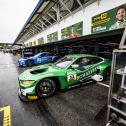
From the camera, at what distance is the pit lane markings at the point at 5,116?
320cm

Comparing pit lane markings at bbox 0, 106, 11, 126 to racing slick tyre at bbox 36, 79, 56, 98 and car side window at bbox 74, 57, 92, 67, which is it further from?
car side window at bbox 74, 57, 92, 67

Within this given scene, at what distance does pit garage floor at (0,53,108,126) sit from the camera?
316cm

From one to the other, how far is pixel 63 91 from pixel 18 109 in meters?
1.78

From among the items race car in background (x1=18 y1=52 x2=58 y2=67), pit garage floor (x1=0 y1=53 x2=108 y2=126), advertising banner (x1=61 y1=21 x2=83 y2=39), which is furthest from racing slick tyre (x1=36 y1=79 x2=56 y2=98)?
race car in background (x1=18 y1=52 x2=58 y2=67)

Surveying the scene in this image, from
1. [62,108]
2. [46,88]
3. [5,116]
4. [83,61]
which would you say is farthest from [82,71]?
[5,116]

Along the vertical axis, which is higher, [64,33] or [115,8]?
[115,8]

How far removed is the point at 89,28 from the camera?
8359 millimetres

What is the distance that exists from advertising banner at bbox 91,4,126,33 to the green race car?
195 cm

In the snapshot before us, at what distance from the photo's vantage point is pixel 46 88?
15.0ft

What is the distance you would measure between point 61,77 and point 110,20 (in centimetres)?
414

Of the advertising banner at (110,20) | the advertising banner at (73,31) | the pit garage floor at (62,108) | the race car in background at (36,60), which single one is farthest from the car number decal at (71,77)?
the race car in background at (36,60)

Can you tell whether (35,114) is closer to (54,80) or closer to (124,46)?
(54,80)

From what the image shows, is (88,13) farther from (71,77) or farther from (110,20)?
(71,77)

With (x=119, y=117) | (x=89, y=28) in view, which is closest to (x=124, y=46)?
(x=119, y=117)
